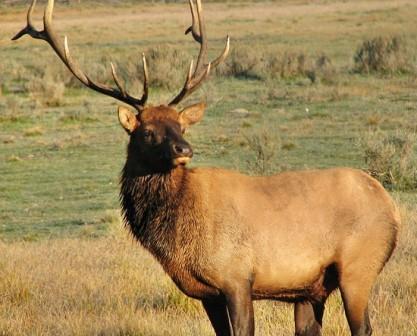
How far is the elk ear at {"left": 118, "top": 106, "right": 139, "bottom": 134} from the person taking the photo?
24.0 feet

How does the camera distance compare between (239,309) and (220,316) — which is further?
(220,316)

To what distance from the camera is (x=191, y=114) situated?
302 inches

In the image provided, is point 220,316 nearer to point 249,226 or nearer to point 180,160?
point 249,226

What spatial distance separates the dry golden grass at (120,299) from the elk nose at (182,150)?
170 centimetres

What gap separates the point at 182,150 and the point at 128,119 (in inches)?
23.2

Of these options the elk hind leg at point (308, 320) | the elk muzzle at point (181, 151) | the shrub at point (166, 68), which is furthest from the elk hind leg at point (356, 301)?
the shrub at point (166, 68)

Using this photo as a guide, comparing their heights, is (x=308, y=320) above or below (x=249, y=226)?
below

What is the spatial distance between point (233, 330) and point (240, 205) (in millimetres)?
816

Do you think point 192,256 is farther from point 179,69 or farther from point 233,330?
point 179,69

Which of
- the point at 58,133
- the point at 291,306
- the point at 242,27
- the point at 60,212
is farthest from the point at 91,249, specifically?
the point at 242,27

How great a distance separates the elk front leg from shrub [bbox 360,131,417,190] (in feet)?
32.2

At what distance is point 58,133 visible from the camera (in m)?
24.1

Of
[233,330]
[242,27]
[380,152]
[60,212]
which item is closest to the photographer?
[233,330]

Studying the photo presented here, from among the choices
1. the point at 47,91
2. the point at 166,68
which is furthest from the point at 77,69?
the point at 166,68
